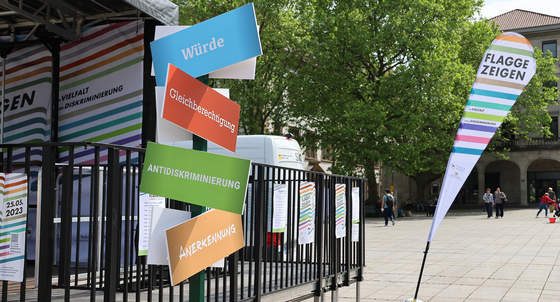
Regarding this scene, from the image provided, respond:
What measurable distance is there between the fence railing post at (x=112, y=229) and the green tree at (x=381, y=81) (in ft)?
85.2

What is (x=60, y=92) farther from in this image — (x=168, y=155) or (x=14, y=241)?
(x=168, y=155)

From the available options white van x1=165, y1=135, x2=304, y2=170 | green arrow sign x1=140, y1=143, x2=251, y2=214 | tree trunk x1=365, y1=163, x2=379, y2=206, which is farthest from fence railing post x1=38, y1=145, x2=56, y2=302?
tree trunk x1=365, y1=163, x2=379, y2=206

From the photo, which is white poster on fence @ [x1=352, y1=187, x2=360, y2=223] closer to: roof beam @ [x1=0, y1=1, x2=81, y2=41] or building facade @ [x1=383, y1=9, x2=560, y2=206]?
roof beam @ [x1=0, y1=1, x2=81, y2=41]

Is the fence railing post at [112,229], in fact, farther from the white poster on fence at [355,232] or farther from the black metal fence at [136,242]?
the white poster on fence at [355,232]

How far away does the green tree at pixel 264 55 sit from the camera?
1076 inches

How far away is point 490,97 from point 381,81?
2500cm

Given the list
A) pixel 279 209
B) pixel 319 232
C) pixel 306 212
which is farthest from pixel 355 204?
pixel 279 209

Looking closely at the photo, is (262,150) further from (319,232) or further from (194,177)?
(194,177)

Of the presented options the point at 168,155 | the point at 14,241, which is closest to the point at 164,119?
the point at 168,155

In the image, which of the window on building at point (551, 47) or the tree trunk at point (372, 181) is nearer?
the tree trunk at point (372, 181)

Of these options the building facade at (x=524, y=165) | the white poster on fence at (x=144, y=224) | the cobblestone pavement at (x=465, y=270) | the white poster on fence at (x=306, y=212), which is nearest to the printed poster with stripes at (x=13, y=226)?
the white poster on fence at (x=144, y=224)

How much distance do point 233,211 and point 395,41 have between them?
28.9 metres

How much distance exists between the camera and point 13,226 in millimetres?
3047

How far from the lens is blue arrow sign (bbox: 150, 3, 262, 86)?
290 cm
